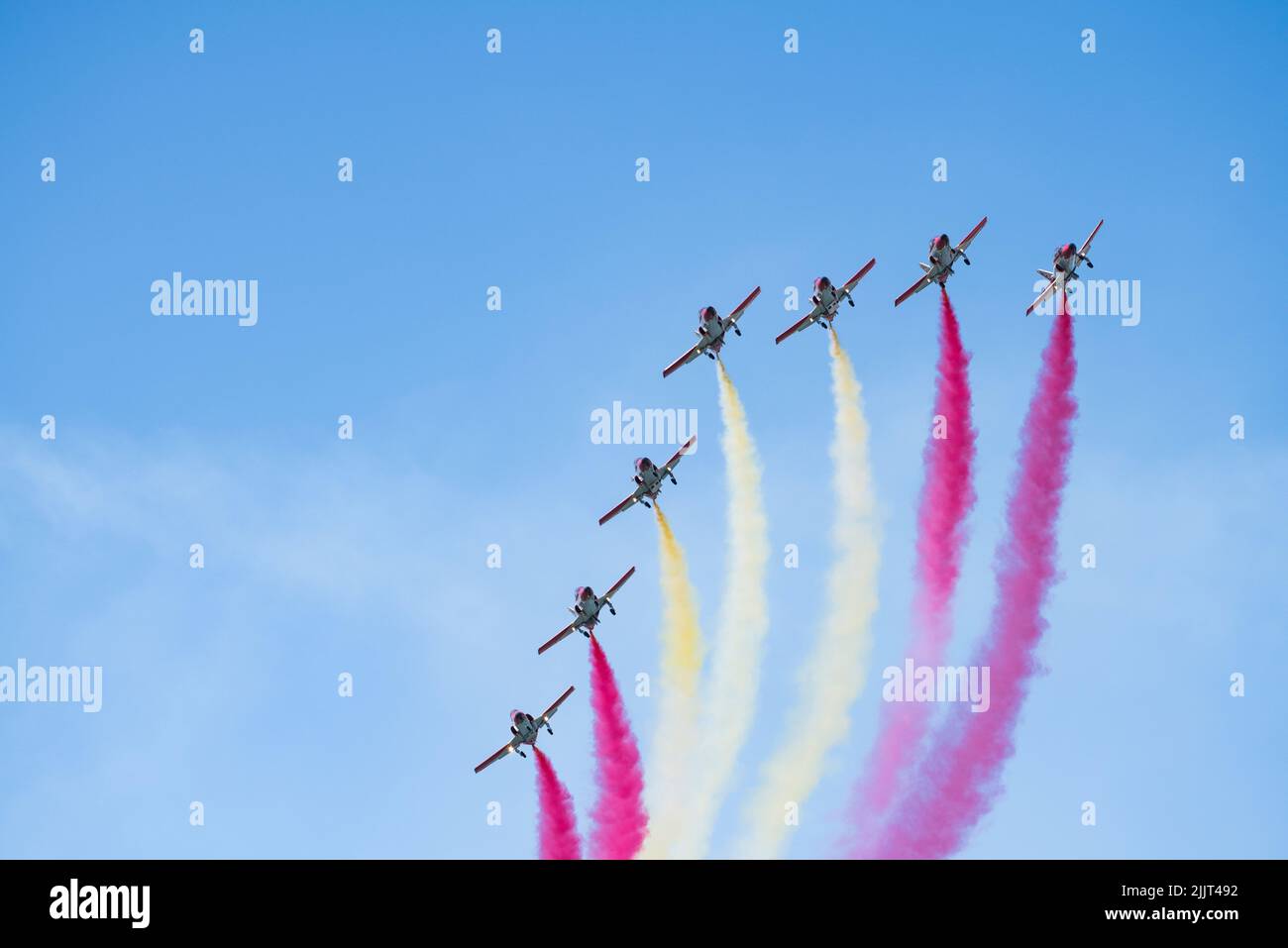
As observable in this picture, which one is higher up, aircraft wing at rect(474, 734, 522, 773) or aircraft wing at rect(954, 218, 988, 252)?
aircraft wing at rect(954, 218, 988, 252)

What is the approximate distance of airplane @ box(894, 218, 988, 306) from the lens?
353 ft

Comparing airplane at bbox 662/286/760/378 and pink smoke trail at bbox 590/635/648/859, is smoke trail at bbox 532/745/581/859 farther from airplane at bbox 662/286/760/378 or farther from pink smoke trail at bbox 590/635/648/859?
airplane at bbox 662/286/760/378

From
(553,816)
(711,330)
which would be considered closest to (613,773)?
(553,816)

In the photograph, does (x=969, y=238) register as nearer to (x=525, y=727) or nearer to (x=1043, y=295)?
(x=1043, y=295)

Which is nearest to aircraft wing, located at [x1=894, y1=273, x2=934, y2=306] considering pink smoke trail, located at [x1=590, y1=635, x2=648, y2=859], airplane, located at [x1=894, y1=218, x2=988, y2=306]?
airplane, located at [x1=894, y1=218, x2=988, y2=306]

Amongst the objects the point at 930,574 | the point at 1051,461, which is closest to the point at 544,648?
the point at 930,574

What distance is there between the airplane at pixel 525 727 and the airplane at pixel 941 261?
29.7 m

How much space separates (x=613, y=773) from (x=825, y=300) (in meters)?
28.8

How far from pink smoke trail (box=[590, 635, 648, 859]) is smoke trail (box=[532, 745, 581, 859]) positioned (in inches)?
49.7
